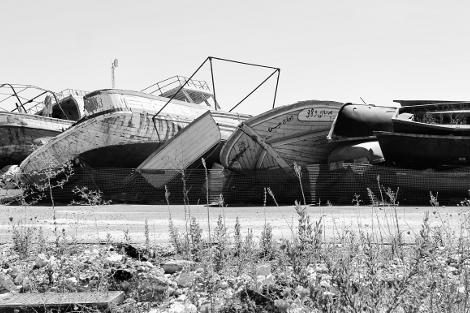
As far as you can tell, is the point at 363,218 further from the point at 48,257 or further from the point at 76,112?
the point at 76,112

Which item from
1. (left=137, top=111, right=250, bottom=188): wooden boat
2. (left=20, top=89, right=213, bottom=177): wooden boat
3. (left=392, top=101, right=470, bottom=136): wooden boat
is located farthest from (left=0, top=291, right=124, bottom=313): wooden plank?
(left=20, top=89, right=213, bottom=177): wooden boat

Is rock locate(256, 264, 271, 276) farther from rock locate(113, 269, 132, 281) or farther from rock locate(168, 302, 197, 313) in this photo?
rock locate(113, 269, 132, 281)

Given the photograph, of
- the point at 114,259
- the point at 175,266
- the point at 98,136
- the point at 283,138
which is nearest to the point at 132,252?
the point at 114,259

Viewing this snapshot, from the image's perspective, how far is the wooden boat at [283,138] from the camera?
14.2 meters

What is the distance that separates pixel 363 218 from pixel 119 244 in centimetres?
423

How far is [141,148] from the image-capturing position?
16938 mm

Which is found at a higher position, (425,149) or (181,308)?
(425,149)

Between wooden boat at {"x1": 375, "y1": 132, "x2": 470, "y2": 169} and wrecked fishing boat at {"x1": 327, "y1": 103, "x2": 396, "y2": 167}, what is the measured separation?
0.62 m

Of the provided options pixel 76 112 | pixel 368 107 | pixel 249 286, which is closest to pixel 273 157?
pixel 368 107

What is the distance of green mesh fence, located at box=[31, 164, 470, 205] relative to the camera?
10.9 m

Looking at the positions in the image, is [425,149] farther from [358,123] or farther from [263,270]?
[263,270]

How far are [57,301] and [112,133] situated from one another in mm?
12978

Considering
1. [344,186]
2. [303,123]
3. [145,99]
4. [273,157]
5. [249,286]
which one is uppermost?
[145,99]

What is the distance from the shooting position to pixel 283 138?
564 inches
